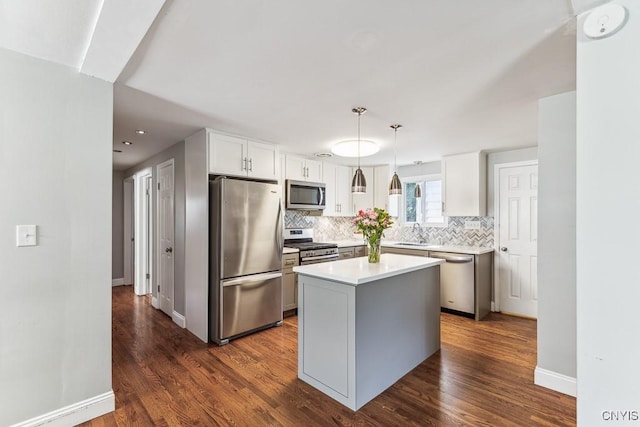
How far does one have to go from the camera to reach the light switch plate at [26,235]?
1.76 m

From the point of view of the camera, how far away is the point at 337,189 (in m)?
5.15

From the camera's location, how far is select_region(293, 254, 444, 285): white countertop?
2.08 m

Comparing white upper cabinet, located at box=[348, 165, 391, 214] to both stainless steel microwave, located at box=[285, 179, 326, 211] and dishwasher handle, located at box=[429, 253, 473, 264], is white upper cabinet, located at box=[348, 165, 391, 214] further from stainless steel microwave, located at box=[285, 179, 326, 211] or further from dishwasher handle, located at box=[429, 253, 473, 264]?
dishwasher handle, located at box=[429, 253, 473, 264]

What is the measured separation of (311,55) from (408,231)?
4.15 m

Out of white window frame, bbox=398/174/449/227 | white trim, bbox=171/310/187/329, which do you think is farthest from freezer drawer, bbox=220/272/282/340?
white window frame, bbox=398/174/449/227

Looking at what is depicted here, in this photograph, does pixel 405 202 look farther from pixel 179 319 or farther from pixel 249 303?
pixel 179 319

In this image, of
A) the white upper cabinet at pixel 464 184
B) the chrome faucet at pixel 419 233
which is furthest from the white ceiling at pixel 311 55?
the chrome faucet at pixel 419 233

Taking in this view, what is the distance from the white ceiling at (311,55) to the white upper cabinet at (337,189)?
2000 mm

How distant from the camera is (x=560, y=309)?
2.30 meters

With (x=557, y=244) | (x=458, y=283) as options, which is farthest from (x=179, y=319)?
(x=557, y=244)

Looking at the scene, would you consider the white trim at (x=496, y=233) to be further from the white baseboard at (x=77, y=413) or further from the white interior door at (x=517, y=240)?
the white baseboard at (x=77, y=413)
